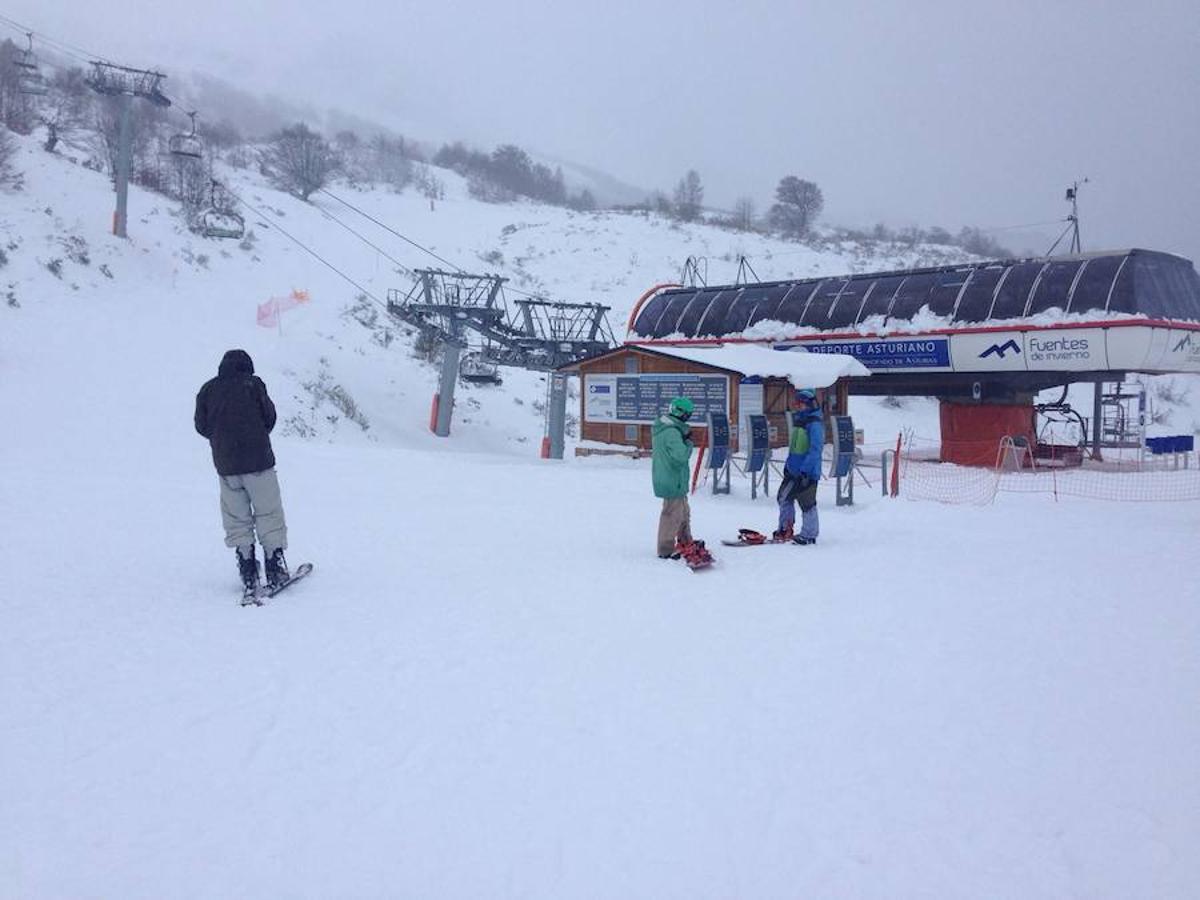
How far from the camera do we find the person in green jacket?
9641 millimetres

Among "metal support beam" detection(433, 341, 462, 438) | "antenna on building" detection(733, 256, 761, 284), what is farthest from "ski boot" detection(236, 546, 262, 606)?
"antenna on building" detection(733, 256, 761, 284)

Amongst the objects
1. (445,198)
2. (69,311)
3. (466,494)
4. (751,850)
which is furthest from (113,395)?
(445,198)

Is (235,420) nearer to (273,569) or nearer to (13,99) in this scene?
(273,569)

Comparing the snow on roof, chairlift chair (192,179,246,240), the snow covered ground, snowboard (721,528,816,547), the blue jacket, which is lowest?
the snow covered ground

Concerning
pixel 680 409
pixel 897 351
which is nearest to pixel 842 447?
pixel 680 409

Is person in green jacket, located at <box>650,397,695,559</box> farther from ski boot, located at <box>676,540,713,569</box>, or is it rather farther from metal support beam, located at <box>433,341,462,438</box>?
metal support beam, located at <box>433,341,462,438</box>

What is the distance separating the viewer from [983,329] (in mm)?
22484

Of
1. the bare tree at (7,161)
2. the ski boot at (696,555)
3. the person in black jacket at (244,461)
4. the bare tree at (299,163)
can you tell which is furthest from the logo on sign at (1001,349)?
the bare tree at (299,163)

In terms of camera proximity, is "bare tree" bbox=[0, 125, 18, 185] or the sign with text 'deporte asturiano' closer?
the sign with text 'deporte asturiano'

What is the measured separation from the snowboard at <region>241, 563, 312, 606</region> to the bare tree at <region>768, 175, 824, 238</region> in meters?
74.5

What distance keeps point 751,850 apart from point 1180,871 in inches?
69.4

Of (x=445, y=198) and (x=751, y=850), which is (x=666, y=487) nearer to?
(x=751, y=850)

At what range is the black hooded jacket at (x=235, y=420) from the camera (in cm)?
736

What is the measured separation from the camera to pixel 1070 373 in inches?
861
